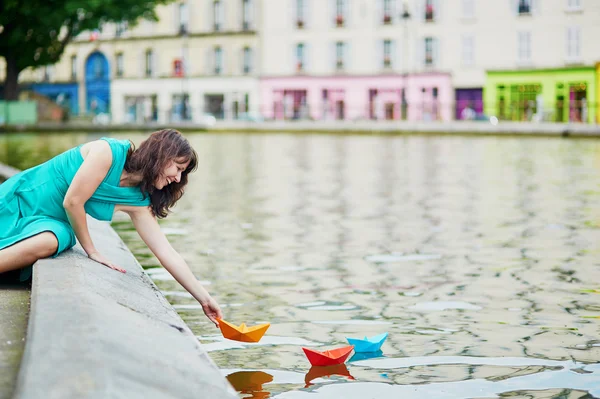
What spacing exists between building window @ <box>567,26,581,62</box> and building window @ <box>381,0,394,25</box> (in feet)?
33.9

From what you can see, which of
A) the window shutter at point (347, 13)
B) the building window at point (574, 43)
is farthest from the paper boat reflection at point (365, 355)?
the window shutter at point (347, 13)

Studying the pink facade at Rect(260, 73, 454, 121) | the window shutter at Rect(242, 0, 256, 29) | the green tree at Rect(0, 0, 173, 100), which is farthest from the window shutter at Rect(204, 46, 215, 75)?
the green tree at Rect(0, 0, 173, 100)

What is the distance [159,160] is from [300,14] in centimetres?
5854

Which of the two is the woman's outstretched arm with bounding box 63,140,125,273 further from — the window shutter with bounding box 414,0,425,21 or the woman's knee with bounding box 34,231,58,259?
the window shutter with bounding box 414,0,425,21

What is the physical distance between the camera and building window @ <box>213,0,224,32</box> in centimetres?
6644

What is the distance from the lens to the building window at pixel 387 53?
59375mm

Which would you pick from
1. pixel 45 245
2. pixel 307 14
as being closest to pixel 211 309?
pixel 45 245

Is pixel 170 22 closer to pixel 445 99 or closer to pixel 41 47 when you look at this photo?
pixel 445 99

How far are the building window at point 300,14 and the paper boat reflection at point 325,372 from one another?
5865 centimetres

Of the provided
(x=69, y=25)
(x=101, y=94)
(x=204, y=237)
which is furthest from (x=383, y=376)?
(x=101, y=94)

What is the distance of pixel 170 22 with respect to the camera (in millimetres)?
67688

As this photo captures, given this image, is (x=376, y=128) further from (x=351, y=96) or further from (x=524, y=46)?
(x=351, y=96)

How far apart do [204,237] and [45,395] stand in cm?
736

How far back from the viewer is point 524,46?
2152 inches
